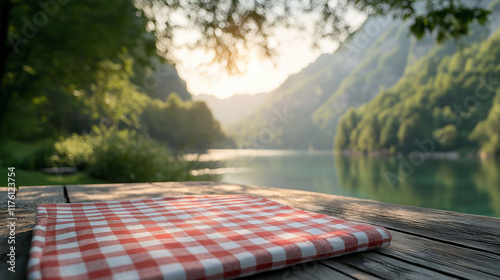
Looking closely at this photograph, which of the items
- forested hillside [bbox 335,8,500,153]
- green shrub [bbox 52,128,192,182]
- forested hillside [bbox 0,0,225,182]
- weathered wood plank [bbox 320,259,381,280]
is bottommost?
weathered wood plank [bbox 320,259,381,280]

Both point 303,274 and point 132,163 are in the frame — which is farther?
point 132,163

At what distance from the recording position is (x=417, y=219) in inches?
48.4

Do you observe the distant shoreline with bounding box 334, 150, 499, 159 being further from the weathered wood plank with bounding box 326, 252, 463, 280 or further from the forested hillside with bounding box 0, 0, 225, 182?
the weathered wood plank with bounding box 326, 252, 463, 280

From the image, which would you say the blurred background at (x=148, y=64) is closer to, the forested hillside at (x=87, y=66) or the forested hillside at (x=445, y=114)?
the forested hillside at (x=87, y=66)

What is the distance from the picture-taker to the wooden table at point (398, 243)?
2.28ft

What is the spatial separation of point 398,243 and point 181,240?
61cm

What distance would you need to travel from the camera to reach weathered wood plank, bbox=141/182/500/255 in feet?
3.18

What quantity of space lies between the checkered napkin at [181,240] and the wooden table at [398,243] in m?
0.05

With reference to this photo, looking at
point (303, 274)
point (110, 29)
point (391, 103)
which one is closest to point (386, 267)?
point (303, 274)

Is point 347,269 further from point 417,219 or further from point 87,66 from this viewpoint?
point 87,66

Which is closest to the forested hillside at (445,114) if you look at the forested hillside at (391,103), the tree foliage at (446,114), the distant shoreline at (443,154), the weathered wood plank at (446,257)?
the tree foliage at (446,114)

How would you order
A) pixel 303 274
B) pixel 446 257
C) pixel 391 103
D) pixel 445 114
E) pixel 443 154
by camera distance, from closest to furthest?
1. pixel 303 274
2. pixel 446 257
3. pixel 443 154
4. pixel 445 114
5. pixel 391 103

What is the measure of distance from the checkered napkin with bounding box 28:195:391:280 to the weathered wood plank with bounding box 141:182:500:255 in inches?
10.2

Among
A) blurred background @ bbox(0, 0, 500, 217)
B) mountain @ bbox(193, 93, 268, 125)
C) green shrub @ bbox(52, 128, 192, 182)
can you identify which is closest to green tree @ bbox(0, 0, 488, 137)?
blurred background @ bbox(0, 0, 500, 217)
